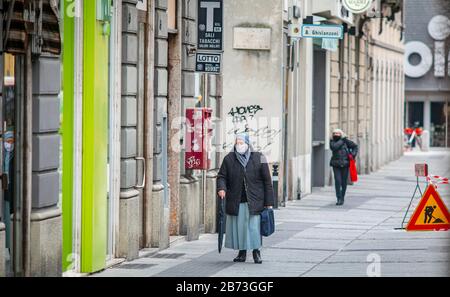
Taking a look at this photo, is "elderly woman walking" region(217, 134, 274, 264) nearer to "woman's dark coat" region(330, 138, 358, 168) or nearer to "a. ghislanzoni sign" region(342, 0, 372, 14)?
"woman's dark coat" region(330, 138, 358, 168)

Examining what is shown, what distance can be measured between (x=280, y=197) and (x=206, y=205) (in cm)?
800

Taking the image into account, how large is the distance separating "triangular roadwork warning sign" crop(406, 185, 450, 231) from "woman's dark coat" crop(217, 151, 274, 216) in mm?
4531

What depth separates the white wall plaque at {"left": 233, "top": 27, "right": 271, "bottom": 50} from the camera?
97.3 feet

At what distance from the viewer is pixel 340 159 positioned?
31891 millimetres

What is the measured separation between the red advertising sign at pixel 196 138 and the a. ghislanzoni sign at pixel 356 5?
1669cm

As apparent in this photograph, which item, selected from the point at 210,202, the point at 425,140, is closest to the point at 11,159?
the point at 210,202

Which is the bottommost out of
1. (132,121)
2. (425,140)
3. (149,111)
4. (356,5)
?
(425,140)

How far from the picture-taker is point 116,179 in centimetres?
1828

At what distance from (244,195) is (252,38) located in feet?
38.5

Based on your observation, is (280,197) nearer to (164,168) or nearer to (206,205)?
(206,205)

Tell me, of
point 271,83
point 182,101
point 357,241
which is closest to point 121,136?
point 182,101

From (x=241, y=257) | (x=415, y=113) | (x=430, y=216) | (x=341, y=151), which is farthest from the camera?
(x=415, y=113)

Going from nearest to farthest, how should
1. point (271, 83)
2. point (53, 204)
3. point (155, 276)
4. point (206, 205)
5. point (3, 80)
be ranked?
point (3, 80), point (53, 204), point (155, 276), point (206, 205), point (271, 83)

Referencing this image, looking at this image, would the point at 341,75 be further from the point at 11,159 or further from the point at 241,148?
the point at 11,159
